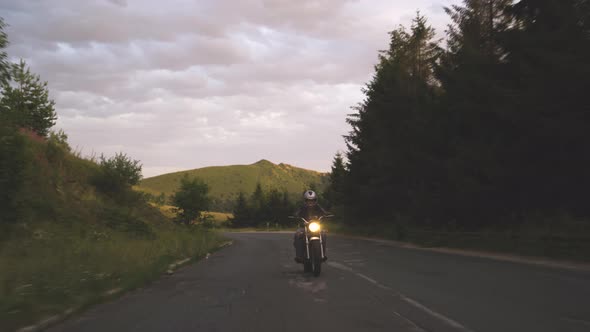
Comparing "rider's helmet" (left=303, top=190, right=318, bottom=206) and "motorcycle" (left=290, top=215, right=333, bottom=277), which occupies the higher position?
"rider's helmet" (left=303, top=190, right=318, bottom=206)

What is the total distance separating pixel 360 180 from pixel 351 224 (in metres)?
5.69

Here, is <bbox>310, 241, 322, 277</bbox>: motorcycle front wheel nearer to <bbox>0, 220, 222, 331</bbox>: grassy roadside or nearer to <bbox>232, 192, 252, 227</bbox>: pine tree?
<bbox>0, 220, 222, 331</bbox>: grassy roadside

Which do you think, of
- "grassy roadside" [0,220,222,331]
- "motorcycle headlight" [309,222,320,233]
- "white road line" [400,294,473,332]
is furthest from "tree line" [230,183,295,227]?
"white road line" [400,294,473,332]

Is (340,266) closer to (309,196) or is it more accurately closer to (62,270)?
(309,196)

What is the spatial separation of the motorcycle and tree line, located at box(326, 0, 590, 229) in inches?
464

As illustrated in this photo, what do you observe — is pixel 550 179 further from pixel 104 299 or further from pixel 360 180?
pixel 360 180

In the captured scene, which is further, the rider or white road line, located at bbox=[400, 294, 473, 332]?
the rider

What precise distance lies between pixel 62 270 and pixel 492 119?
21.2 meters

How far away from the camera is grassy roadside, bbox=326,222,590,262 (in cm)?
1608

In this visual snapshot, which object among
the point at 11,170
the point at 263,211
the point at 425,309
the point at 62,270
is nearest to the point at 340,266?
the point at 425,309

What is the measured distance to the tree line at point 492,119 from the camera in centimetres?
1895

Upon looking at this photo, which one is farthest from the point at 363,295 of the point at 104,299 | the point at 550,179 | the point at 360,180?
the point at 360,180

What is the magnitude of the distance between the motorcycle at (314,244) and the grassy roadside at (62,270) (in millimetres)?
3963

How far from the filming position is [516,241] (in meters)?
19.8
